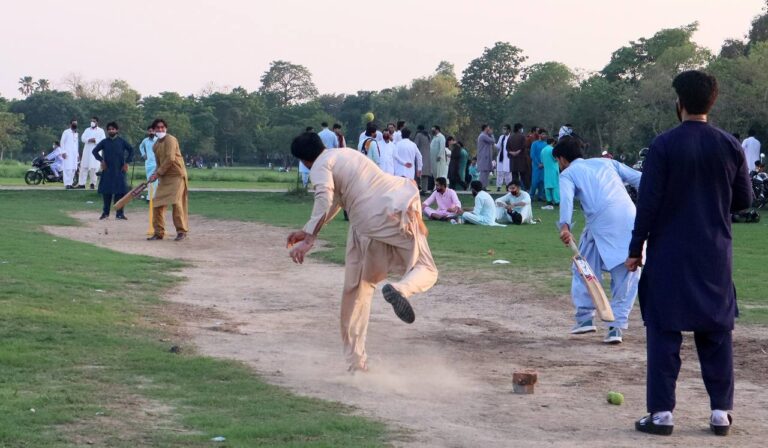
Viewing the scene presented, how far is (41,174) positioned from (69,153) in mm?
4745

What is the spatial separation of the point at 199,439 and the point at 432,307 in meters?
6.18

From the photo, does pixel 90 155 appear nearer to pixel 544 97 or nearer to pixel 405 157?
pixel 405 157

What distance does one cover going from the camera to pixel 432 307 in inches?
462

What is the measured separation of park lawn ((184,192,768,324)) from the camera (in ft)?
42.6

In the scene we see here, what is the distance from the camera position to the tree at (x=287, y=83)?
440ft

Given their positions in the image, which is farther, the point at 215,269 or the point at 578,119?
the point at 578,119

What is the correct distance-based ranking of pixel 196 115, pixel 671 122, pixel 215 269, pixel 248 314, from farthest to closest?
1. pixel 196 115
2. pixel 671 122
3. pixel 215 269
4. pixel 248 314

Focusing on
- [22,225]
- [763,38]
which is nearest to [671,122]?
[763,38]

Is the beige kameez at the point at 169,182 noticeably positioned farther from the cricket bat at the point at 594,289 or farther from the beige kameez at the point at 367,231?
the beige kameez at the point at 367,231

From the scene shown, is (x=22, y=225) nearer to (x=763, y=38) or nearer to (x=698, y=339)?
(x=698, y=339)

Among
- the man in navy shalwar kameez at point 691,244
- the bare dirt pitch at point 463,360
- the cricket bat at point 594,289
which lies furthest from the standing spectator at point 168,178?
the man in navy shalwar kameez at point 691,244

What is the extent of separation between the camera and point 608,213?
372 inches

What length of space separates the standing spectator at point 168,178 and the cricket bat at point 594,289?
9.62 metres

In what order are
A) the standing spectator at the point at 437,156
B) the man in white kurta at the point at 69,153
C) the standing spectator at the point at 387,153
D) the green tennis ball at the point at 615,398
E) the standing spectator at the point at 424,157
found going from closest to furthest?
the green tennis ball at the point at 615,398, the standing spectator at the point at 387,153, the standing spectator at the point at 437,156, the standing spectator at the point at 424,157, the man in white kurta at the point at 69,153
